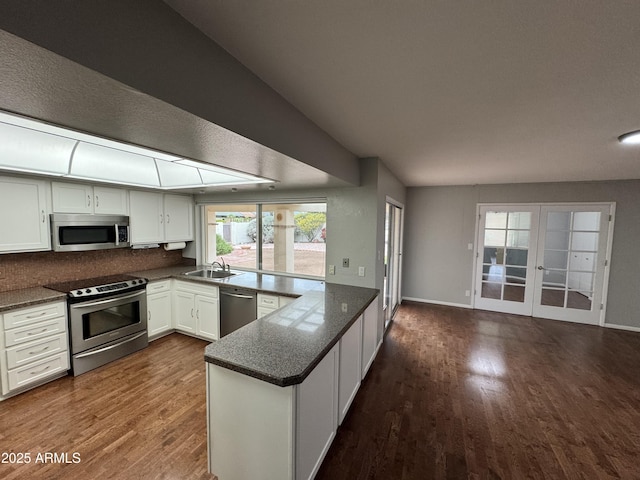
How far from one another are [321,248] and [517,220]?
12.0ft

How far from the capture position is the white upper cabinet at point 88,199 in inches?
110

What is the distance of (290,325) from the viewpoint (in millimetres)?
1938

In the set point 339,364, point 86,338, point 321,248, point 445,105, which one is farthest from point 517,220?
point 86,338

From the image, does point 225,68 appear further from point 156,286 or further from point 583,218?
point 583,218

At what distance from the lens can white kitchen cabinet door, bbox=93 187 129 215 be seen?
3070mm

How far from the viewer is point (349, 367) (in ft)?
7.17

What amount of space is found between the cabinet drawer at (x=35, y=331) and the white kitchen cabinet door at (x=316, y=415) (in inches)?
107

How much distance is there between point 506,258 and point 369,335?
11.3 ft

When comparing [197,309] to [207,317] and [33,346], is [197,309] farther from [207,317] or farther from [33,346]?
[33,346]

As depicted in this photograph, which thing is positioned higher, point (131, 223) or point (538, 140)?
point (538, 140)

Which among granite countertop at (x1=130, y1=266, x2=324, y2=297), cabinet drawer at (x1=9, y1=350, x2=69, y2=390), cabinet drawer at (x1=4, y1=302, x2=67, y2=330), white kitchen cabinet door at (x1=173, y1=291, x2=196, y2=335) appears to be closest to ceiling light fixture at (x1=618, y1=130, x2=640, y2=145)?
granite countertop at (x1=130, y1=266, x2=324, y2=297)

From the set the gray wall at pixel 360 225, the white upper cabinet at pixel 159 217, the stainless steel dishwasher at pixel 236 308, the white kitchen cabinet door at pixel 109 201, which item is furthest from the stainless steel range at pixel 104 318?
the gray wall at pixel 360 225

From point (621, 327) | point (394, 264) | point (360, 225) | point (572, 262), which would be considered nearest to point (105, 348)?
point (360, 225)

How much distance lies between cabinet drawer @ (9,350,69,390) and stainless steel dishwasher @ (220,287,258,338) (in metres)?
1.50
